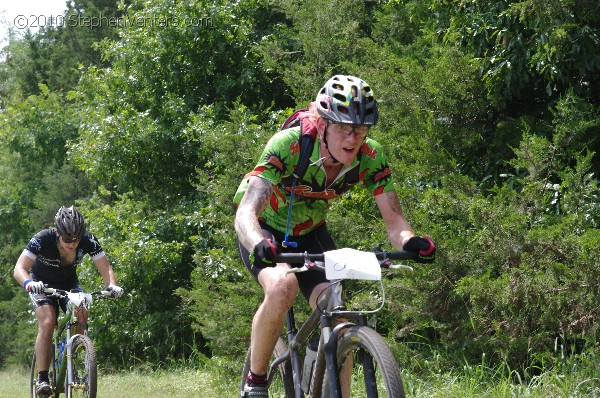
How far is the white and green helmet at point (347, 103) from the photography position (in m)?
4.26

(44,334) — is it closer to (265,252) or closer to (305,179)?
(305,179)

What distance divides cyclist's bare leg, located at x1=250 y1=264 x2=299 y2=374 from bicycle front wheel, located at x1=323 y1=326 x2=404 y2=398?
416mm

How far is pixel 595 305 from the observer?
20.3ft

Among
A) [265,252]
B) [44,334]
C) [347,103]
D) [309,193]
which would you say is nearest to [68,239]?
[44,334]

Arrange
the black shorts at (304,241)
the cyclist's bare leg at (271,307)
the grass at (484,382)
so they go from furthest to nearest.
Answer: the grass at (484,382) < the black shorts at (304,241) < the cyclist's bare leg at (271,307)

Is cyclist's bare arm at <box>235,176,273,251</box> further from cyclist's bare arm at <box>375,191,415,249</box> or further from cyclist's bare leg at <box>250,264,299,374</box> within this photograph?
cyclist's bare arm at <box>375,191,415,249</box>

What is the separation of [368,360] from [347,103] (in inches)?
50.5

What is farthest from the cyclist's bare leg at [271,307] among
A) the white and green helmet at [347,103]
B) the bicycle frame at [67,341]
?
the bicycle frame at [67,341]

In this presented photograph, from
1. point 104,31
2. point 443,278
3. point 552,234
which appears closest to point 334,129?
point 552,234

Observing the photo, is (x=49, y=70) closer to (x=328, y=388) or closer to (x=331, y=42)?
(x=331, y=42)

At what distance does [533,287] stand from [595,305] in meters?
0.48

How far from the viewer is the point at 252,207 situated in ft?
14.3

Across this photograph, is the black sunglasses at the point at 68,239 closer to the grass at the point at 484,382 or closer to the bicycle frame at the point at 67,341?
the bicycle frame at the point at 67,341

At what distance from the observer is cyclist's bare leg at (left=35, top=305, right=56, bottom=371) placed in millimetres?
7918
